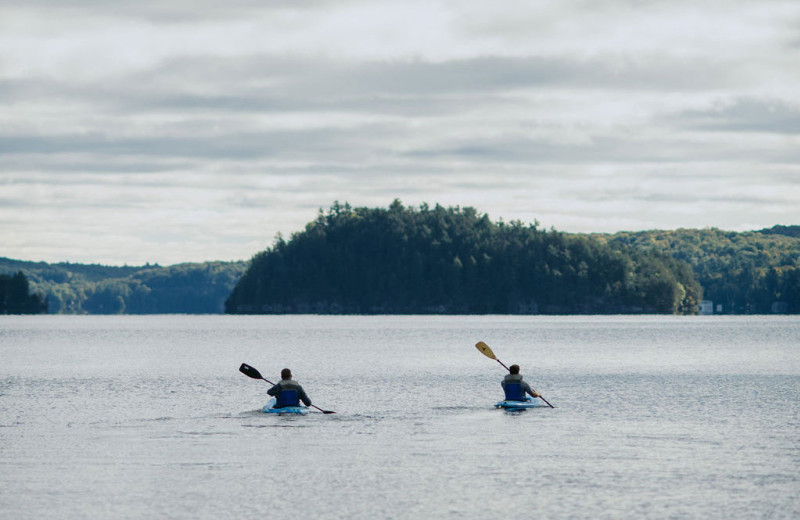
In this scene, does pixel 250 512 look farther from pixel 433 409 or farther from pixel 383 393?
pixel 383 393

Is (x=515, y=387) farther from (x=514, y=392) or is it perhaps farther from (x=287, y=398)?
(x=287, y=398)

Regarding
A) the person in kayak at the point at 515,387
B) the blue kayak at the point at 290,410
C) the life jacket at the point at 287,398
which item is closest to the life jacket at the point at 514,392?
the person in kayak at the point at 515,387

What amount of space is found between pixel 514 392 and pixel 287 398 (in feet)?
28.7

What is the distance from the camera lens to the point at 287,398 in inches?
1713

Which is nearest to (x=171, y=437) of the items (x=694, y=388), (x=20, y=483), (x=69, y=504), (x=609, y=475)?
(x=20, y=483)

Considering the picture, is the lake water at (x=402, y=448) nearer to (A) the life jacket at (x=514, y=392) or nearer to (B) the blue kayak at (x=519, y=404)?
(B) the blue kayak at (x=519, y=404)

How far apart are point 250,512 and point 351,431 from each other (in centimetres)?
1557

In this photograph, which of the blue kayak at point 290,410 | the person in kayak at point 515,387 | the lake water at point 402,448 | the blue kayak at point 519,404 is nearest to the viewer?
the lake water at point 402,448

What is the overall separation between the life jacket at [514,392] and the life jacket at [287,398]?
7982mm

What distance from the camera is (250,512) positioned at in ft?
79.7

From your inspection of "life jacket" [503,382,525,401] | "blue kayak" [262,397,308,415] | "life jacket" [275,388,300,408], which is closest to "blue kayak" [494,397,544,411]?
"life jacket" [503,382,525,401]

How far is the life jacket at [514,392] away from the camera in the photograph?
150ft

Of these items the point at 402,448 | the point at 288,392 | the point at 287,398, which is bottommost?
the point at 402,448

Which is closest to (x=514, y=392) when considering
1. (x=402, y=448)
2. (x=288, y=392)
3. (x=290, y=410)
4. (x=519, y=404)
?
(x=519, y=404)
